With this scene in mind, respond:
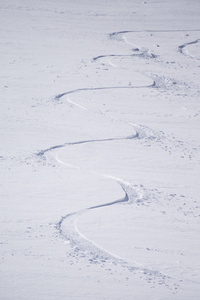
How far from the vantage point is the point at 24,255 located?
1410 millimetres

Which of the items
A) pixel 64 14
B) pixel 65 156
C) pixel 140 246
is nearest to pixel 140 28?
pixel 64 14

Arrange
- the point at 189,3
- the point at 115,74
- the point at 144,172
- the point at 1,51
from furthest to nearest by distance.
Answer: the point at 189,3 < the point at 1,51 < the point at 115,74 < the point at 144,172

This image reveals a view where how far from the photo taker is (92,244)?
147 centimetres

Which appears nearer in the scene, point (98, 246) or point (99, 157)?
point (98, 246)

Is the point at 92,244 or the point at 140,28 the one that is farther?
the point at 140,28

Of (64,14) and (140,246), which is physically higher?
(64,14)

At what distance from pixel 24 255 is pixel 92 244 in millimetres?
166

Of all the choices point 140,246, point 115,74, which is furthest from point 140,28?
point 140,246

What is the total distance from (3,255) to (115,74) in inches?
51.3

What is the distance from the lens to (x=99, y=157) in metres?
1.91

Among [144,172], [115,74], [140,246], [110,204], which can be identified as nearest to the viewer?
[140,246]

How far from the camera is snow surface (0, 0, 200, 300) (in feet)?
4.50

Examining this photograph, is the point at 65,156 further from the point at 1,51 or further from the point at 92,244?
the point at 1,51

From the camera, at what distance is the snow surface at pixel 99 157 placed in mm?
1372
